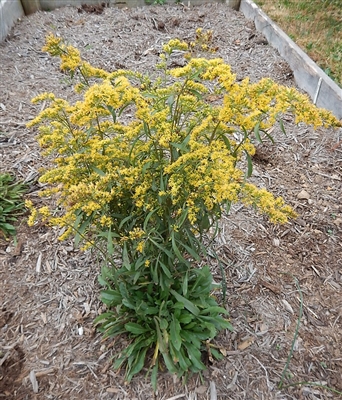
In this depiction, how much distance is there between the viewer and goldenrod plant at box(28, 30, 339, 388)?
5.12ft

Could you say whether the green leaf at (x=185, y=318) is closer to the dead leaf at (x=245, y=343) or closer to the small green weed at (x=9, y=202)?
the dead leaf at (x=245, y=343)

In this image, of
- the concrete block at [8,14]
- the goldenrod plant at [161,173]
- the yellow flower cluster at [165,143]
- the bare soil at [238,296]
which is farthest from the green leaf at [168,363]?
the concrete block at [8,14]

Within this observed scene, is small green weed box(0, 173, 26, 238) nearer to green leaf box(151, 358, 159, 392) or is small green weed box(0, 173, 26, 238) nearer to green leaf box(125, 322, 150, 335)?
green leaf box(125, 322, 150, 335)

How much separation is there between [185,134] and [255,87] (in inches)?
15.4

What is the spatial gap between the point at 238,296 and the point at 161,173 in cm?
128

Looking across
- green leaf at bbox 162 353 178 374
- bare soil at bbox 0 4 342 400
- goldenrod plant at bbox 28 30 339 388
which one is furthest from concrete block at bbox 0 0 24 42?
green leaf at bbox 162 353 178 374

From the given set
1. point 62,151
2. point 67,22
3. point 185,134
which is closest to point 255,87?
point 185,134

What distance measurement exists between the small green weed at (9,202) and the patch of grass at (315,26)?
3.58 m

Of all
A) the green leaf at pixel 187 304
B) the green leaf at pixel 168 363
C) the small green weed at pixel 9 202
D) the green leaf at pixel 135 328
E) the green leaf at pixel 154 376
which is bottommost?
the green leaf at pixel 154 376

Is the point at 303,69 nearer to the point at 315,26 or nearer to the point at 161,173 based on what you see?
the point at 315,26

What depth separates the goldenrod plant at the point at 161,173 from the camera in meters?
1.56

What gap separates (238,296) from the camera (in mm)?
2592

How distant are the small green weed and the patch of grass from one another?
11.7 feet

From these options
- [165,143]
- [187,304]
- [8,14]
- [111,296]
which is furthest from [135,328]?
[8,14]
